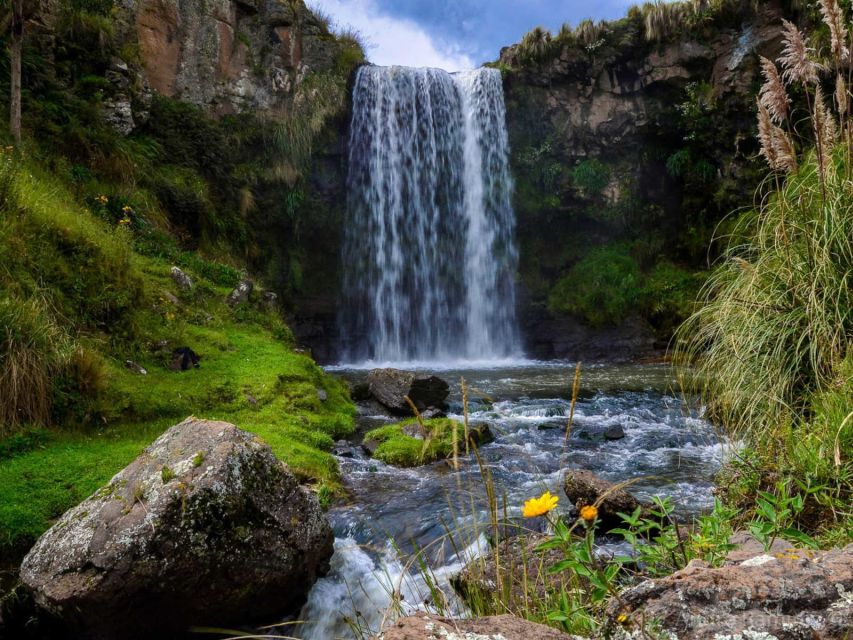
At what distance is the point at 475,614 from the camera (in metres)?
2.05

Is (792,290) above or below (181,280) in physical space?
below

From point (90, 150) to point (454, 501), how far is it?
31.5 ft

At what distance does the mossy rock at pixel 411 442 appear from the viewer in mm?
6176

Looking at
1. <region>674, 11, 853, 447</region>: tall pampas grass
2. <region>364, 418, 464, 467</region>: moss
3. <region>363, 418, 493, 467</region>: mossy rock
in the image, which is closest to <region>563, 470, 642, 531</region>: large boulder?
<region>674, 11, 853, 447</region>: tall pampas grass

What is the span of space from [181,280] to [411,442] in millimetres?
4770

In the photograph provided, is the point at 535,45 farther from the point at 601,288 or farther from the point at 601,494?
the point at 601,494

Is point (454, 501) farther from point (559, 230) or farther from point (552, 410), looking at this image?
point (559, 230)

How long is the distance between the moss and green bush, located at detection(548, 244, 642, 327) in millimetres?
10699

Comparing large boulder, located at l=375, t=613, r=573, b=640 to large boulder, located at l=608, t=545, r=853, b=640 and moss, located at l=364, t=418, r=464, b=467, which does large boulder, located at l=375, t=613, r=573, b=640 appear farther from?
moss, located at l=364, t=418, r=464, b=467

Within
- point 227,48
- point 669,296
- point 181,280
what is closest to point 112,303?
point 181,280

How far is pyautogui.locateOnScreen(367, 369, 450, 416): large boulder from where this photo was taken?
8625 millimetres

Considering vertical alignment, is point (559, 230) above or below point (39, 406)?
above

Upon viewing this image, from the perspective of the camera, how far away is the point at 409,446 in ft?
21.0

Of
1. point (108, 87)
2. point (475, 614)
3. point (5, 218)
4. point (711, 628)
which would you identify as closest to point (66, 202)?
point (5, 218)
